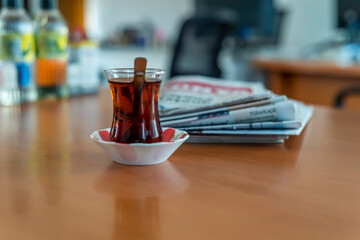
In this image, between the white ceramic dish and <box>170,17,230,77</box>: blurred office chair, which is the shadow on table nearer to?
the white ceramic dish

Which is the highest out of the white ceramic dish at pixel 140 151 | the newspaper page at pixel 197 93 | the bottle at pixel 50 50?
the bottle at pixel 50 50

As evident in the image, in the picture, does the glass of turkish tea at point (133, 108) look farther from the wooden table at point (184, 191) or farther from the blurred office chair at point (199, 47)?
the blurred office chair at point (199, 47)

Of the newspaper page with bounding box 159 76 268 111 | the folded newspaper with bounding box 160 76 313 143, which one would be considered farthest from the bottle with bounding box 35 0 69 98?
the folded newspaper with bounding box 160 76 313 143

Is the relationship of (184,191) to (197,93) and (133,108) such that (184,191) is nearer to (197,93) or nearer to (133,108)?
(133,108)

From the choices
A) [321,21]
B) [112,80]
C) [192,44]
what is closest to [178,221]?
[112,80]

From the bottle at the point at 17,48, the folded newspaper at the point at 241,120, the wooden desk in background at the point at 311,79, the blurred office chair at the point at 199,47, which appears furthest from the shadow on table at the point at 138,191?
the blurred office chair at the point at 199,47

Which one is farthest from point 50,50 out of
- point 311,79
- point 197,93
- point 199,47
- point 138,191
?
point 311,79

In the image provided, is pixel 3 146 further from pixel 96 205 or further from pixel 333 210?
pixel 333 210

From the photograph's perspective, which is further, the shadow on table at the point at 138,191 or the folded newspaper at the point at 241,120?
the folded newspaper at the point at 241,120
